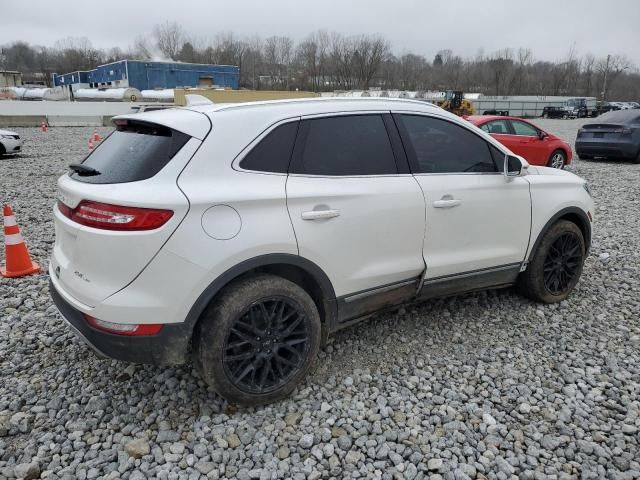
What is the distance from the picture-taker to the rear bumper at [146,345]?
8.53ft

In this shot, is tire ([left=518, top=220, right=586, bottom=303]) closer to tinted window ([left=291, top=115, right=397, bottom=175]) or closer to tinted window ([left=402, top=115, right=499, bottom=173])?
tinted window ([left=402, top=115, right=499, bottom=173])

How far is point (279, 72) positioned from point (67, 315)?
87.4m

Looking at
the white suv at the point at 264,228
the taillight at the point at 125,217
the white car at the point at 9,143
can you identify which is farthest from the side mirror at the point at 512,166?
the white car at the point at 9,143

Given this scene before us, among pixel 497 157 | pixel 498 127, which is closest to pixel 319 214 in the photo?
pixel 497 157

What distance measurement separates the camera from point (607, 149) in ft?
46.8

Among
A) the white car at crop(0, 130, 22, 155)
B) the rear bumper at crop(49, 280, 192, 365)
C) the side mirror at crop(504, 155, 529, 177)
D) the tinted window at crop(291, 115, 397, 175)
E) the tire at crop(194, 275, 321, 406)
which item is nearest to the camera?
the rear bumper at crop(49, 280, 192, 365)

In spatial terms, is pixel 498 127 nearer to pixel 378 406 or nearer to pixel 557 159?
pixel 557 159

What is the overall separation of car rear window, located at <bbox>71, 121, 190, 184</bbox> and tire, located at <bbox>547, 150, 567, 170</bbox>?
1184 cm

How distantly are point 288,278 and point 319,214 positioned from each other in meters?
0.46

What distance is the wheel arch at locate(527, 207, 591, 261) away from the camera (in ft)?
13.8

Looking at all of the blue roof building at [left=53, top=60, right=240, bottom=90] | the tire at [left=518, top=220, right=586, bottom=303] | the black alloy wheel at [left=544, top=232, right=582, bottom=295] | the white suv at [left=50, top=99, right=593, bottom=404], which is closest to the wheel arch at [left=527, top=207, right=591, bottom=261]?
the tire at [left=518, top=220, right=586, bottom=303]

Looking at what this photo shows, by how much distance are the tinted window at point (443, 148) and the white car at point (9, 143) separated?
1383 centimetres

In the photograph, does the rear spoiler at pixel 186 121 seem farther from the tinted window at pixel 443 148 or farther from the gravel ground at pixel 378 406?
the gravel ground at pixel 378 406

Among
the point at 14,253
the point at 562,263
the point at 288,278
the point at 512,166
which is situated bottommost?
the point at 14,253
